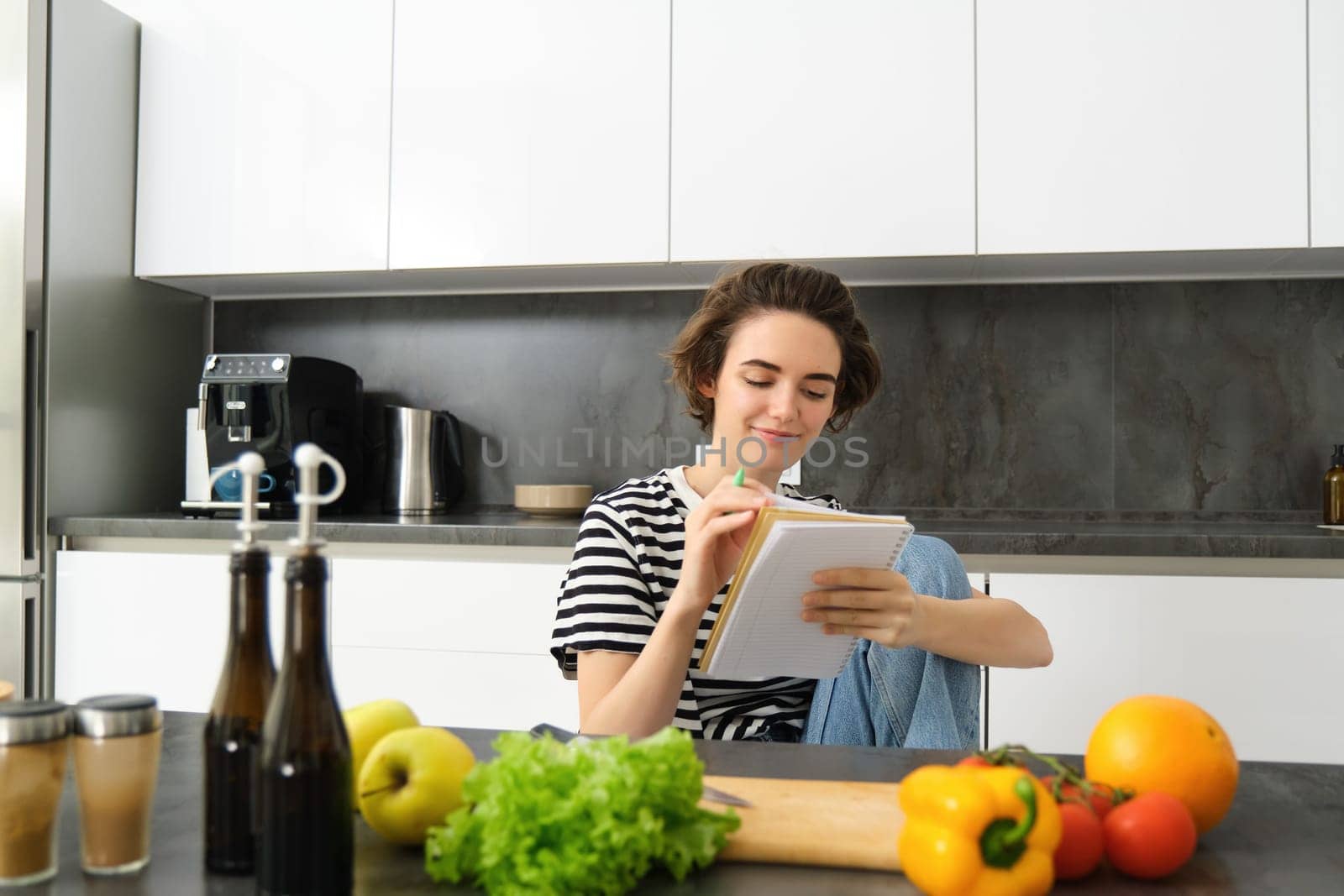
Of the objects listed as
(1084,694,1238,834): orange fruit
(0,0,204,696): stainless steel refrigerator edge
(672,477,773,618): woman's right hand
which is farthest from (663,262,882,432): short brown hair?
(0,0,204,696): stainless steel refrigerator edge

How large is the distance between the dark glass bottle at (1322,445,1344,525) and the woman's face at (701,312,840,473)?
1.66 metres

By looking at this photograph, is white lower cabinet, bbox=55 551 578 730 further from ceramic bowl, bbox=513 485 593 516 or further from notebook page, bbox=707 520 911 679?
notebook page, bbox=707 520 911 679

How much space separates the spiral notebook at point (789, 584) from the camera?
91cm

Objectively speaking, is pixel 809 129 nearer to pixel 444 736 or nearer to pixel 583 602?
pixel 583 602

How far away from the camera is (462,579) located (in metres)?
2.24

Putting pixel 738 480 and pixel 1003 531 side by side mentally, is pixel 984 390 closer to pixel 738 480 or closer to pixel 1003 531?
pixel 1003 531

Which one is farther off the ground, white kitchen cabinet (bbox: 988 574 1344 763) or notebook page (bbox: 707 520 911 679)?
notebook page (bbox: 707 520 911 679)

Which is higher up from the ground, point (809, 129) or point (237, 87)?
point (237, 87)

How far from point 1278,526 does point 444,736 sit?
2.39m

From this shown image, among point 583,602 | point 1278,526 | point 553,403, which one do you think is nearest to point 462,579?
point 553,403

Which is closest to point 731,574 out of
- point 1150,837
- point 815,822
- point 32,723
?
point 815,822

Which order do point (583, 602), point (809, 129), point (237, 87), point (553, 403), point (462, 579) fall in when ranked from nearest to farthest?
point (583, 602), point (462, 579), point (809, 129), point (237, 87), point (553, 403)

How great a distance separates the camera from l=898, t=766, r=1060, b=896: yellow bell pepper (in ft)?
1.87

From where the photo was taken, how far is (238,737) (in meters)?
0.62
